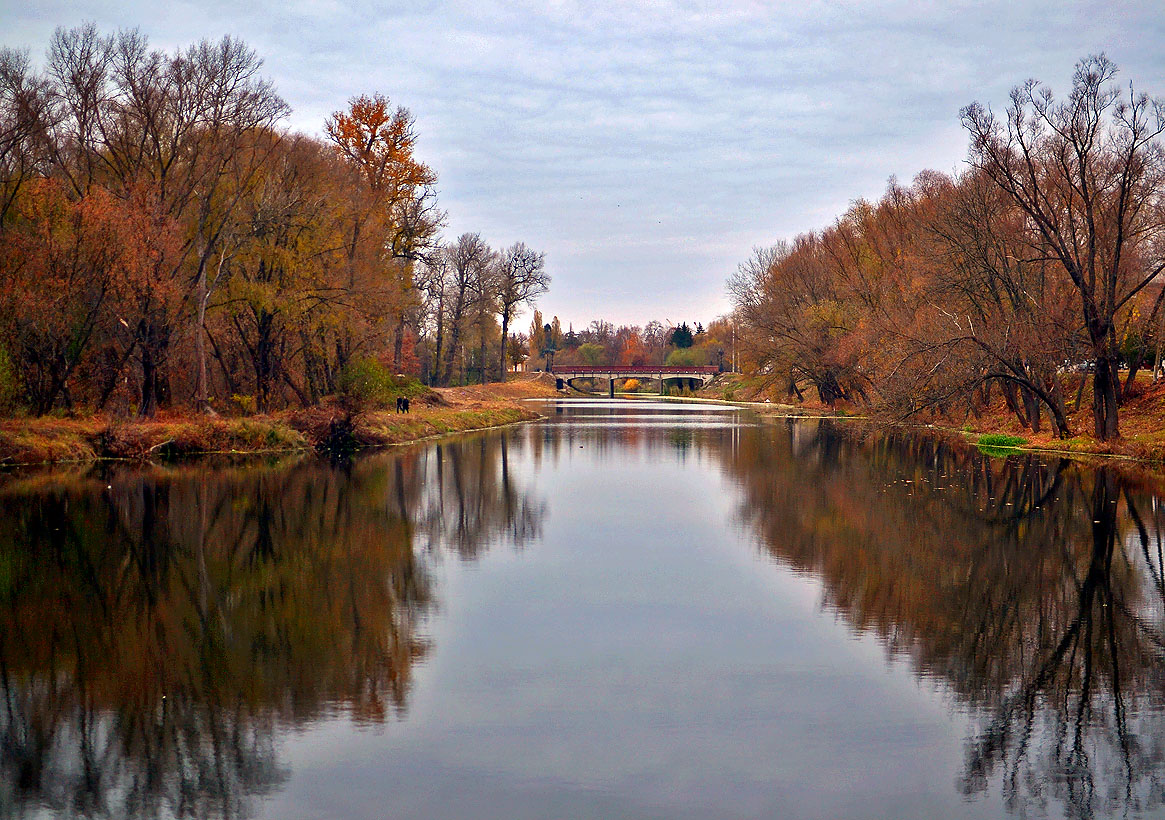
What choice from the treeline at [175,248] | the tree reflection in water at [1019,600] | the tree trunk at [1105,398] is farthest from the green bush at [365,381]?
the tree trunk at [1105,398]

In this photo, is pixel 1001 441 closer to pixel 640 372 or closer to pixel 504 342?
pixel 504 342

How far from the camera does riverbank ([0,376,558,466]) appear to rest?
30.9 metres

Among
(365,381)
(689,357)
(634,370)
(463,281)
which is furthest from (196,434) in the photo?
(689,357)

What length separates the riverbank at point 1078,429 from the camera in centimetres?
3503

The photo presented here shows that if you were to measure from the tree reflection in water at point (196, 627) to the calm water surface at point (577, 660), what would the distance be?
0.15ft

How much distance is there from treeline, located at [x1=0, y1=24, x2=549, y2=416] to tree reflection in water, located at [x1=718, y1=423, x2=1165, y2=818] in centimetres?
1990

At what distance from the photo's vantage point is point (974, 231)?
4109 cm

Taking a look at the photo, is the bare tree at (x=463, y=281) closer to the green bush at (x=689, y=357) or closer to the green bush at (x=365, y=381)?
the green bush at (x=365, y=381)

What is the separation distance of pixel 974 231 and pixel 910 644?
32758 millimetres

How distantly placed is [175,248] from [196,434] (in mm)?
6044

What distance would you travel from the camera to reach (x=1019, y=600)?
13.9 m

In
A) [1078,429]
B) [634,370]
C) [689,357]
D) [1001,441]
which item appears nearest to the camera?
[1001,441]

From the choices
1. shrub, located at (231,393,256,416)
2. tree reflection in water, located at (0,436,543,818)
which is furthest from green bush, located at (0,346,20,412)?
shrub, located at (231,393,256,416)

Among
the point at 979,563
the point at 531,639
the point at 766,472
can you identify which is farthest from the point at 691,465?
the point at 531,639
